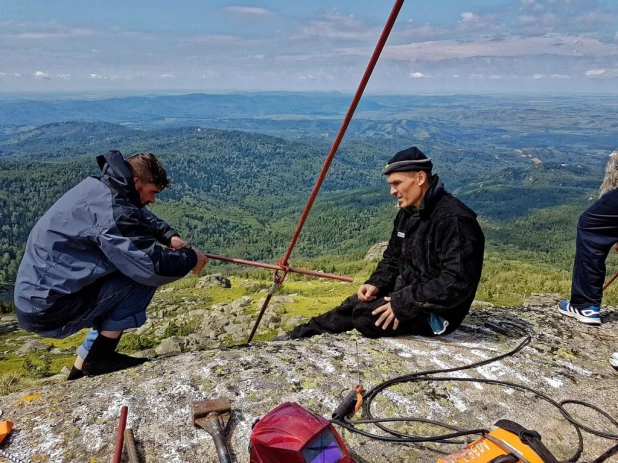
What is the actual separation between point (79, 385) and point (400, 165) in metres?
4.34

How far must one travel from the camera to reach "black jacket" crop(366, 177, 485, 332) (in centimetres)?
522

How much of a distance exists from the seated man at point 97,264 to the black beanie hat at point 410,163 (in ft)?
9.50

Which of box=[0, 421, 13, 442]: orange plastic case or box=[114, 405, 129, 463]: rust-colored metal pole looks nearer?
box=[114, 405, 129, 463]: rust-colored metal pole

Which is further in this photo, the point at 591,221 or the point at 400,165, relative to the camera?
the point at 591,221

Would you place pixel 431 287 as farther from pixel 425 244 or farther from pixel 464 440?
pixel 464 440

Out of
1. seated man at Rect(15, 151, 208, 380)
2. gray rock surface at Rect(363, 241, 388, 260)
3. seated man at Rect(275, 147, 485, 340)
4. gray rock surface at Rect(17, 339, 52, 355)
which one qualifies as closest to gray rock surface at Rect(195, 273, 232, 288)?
gray rock surface at Rect(17, 339, 52, 355)

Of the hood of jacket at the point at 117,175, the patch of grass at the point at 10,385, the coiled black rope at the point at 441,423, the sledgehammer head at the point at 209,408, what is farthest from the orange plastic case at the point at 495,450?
the patch of grass at the point at 10,385

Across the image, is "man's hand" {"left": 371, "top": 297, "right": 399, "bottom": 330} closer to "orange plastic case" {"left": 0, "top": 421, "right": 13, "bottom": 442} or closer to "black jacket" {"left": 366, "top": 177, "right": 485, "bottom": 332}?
"black jacket" {"left": 366, "top": 177, "right": 485, "bottom": 332}

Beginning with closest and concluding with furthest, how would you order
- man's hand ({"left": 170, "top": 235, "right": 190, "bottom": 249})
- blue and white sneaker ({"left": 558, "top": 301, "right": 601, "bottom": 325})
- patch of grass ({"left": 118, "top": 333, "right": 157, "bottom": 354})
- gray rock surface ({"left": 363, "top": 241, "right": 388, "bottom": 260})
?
1. man's hand ({"left": 170, "top": 235, "right": 190, "bottom": 249})
2. blue and white sneaker ({"left": 558, "top": 301, "right": 601, "bottom": 325})
3. patch of grass ({"left": 118, "top": 333, "right": 157, "bottom": 354})
4. gray rock surface ({"left": 363, "top": 241, "right": 388, "bottom": 260})

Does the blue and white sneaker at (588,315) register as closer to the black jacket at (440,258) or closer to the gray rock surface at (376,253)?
the black jacket at (440,258)

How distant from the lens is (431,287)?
5336mm

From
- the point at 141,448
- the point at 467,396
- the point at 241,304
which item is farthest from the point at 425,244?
the point at 241,304

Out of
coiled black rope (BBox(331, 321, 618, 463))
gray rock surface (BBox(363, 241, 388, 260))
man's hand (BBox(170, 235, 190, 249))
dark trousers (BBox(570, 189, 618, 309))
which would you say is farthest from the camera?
gray rock surface (BBox(363, 241, 388, 260))

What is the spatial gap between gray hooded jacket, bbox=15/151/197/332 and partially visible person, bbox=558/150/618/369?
240 inches
